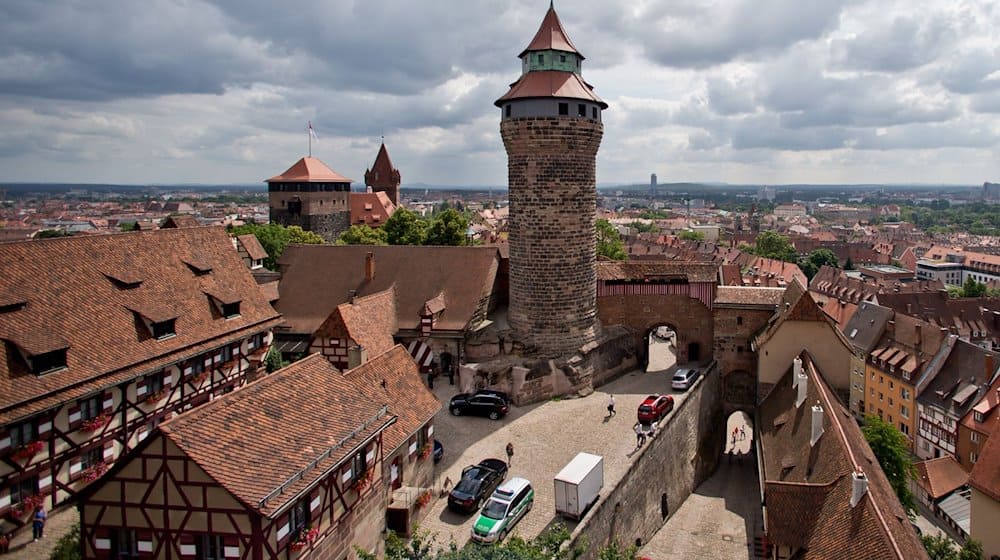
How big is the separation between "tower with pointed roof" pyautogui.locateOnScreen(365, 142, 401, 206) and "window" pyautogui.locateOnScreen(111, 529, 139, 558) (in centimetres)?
9378

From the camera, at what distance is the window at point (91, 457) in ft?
63.6

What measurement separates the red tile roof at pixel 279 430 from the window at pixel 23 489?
6738 millimetres

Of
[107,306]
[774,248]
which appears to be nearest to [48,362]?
[107,306]

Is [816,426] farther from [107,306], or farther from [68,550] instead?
[107,306]

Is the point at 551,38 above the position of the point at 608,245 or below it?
above

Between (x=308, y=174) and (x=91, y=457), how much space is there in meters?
60.5

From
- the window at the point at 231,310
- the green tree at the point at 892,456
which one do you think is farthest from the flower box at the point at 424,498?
the green tree at the point at 892,456

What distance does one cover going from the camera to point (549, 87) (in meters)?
28.3

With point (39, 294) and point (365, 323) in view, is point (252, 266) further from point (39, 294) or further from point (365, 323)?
point (39, 294)

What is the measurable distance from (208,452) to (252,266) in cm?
3041

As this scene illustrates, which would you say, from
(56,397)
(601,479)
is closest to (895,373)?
(601,479)

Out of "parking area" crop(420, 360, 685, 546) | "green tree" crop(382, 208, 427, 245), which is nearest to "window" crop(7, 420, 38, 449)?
"parking area" crop(420, 360, 685, 546)

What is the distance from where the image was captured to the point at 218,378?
25.2 metres

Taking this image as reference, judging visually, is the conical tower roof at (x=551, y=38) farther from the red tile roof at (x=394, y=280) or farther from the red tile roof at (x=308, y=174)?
the red tile roof at (x=308, y=174)
